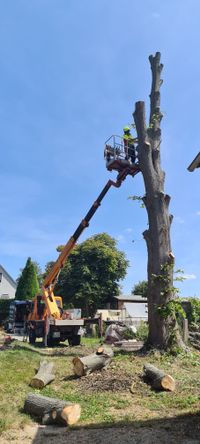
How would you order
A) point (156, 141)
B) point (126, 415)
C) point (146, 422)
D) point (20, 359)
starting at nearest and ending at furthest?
point (146, 422) → point (126, 415) → point (20, 359) → point (156, 141)

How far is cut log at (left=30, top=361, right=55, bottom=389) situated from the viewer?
29.2 feet

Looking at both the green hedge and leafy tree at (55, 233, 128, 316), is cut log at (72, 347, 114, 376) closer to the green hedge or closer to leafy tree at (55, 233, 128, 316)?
the green hedge

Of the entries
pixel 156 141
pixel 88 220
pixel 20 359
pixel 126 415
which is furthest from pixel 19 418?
pixel 88 220

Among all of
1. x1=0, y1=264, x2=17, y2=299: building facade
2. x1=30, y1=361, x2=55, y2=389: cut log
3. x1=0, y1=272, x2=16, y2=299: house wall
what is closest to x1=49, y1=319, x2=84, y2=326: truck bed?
x1=30, y1=361, x2=55, y2=389: cut log

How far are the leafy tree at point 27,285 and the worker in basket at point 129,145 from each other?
24821 millimetres

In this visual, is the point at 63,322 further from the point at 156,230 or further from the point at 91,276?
the point at 91,276

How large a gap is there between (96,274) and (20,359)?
3367 centimetres

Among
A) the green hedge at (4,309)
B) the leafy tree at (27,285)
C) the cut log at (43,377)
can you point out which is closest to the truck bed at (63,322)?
the cut log at (43,377)

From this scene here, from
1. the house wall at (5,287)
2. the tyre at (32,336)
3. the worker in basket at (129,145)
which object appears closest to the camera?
the worker in basket at (129,145)

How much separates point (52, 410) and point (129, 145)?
10.9 meters

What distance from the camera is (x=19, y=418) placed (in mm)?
6750

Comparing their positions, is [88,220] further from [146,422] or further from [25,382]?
[146,422]

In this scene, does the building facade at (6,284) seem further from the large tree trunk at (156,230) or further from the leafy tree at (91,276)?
the large tree trunk at (156,230)

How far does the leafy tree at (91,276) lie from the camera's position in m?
43.1
